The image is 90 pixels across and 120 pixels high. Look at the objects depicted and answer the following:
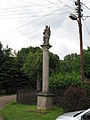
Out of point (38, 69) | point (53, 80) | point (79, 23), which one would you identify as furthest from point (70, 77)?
point (38, 69)

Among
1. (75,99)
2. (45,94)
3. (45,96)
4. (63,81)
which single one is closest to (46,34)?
(45,94)

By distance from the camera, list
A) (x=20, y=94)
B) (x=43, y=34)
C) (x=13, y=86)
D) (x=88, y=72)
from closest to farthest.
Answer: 1. (x=43, y=34)
2. (x=20, y=94)
3. (x=13, y=86)
4. (x=88, y=72)

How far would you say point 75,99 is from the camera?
18984 mm

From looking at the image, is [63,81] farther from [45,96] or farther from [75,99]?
[75,99]

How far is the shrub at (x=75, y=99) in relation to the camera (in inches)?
738

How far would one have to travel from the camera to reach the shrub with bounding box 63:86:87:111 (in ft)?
61.5

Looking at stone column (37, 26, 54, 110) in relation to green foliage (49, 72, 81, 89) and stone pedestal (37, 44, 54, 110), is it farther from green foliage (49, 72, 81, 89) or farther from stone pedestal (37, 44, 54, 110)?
green foliage (49, 72, 81, 89)

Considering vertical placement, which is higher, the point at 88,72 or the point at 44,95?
the point at 88,72

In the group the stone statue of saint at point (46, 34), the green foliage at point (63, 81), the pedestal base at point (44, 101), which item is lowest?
the pedestal base at point (44, 101)

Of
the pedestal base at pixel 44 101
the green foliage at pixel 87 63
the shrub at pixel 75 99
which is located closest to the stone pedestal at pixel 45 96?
the pedestal base at pixel 44 101

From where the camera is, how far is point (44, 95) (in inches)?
826

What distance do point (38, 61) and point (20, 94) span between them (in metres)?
15.5

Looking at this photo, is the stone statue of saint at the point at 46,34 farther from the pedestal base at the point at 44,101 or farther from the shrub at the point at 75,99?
the shrub at the point at 75,99

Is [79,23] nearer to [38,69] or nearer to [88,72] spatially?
[38,69]
